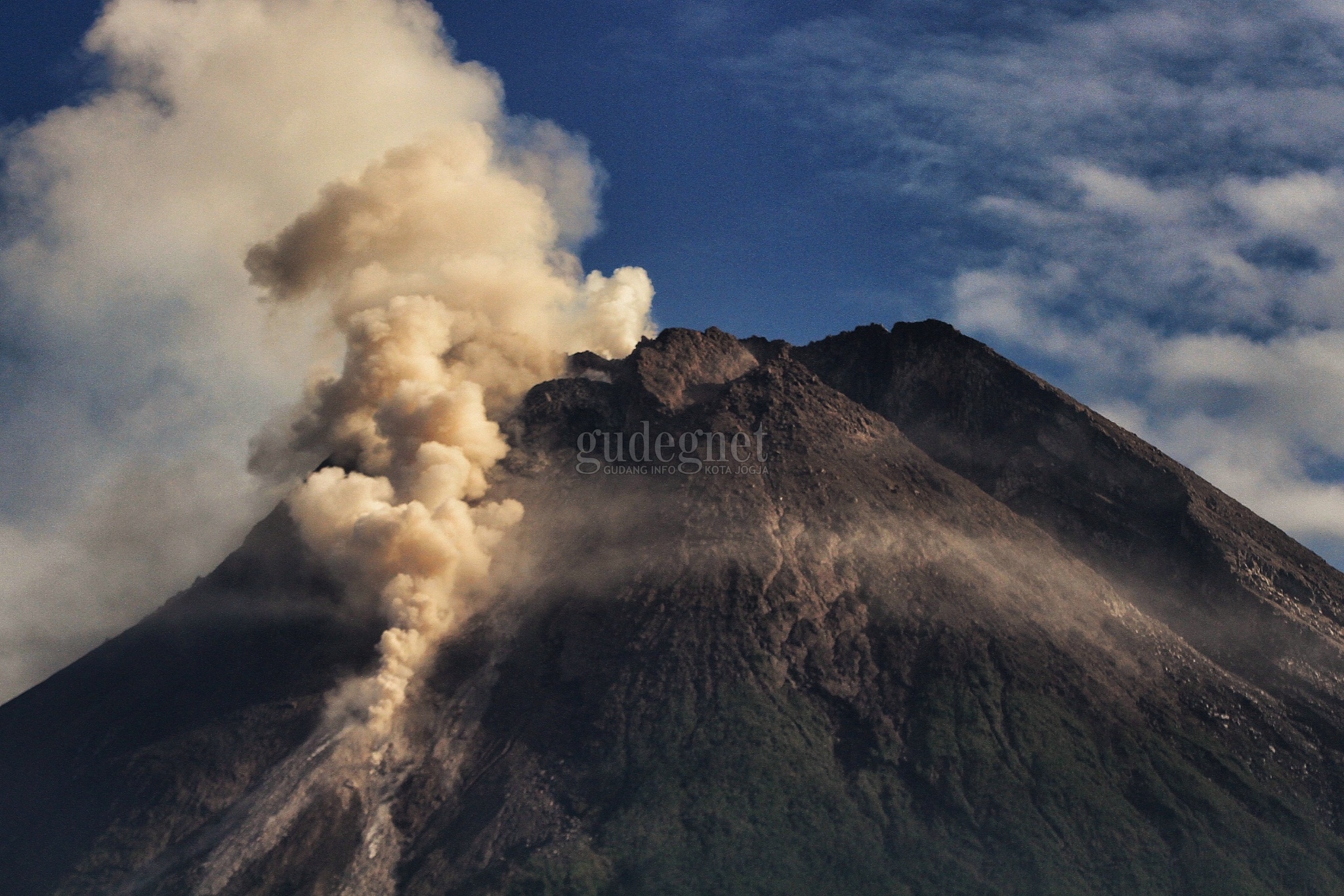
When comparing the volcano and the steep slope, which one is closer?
the volcano

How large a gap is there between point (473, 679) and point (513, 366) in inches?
2490

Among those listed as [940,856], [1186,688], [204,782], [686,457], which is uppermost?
[686,457]

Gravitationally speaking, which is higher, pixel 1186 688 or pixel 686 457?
pixel 686 457

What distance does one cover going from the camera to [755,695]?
144250 mm

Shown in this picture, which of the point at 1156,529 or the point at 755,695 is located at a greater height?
the point at 1156,529

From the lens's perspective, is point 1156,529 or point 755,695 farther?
point 1156,529

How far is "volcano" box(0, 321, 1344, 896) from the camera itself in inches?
5113

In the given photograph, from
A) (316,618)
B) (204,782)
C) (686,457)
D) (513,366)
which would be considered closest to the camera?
(204,782)

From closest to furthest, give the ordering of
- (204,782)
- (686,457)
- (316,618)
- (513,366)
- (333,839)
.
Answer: (333,839)
(204,782)
(316,618)
(686,457)
(513,366)

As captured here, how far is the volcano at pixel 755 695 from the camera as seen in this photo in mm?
129875

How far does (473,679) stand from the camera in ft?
488

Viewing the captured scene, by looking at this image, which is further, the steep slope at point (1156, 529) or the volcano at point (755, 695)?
the steep slope at point (1156, 529)

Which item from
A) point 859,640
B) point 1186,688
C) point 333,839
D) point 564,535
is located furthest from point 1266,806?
point 333,839

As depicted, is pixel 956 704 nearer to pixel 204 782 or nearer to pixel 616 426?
pixel 616 426
